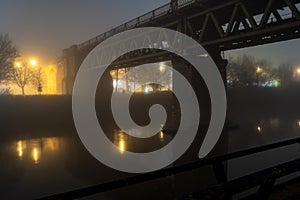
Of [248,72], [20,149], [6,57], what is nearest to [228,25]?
[20,149]

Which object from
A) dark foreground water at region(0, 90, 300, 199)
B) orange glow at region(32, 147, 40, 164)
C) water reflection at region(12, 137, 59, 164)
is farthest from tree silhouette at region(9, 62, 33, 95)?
orange glow at region(32, 147, 40, 164)

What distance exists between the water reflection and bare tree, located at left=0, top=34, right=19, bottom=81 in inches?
1663

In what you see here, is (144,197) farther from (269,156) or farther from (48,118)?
(48,118)

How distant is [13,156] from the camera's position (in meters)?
20.4

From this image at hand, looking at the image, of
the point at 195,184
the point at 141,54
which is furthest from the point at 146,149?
the point at 141,54

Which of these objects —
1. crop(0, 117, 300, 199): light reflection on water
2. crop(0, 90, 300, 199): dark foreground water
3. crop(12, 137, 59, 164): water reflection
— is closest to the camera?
crop(0, 90, 300, 199): dark foreground water

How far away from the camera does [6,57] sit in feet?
217

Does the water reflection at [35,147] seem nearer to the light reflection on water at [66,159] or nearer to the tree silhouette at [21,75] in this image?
the light reflection on water at [66,159]

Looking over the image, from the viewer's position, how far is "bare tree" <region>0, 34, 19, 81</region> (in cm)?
6328

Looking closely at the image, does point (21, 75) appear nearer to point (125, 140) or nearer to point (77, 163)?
point (125, 140)

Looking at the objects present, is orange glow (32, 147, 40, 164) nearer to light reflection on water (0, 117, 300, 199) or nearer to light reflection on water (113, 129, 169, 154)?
light reflection on water (0, 117, 300, 199)

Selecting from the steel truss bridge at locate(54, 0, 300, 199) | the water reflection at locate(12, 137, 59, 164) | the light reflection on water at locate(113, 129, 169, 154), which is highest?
the steel truss bridge at locate(54, 0, 300, 199)

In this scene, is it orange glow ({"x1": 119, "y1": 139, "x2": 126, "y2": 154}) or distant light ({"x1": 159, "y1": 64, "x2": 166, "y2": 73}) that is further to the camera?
distant light ({"x1": 159, "y1": 64, "x2": 166, "y2": 73})

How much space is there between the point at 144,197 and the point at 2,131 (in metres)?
26.4
